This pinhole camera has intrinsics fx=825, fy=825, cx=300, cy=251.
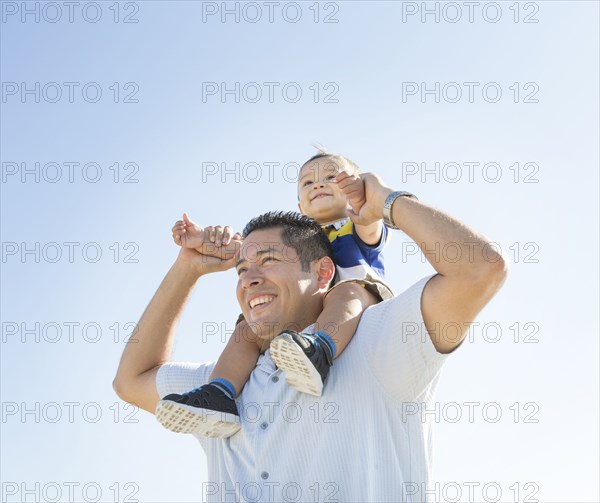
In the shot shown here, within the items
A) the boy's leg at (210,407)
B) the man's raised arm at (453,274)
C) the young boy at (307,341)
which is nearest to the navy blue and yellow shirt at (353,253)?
the young boy at (307,341)

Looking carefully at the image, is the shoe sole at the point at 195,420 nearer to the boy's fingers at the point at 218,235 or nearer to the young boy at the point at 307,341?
the young boy at the point at 307,341

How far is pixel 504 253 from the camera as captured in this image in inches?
156

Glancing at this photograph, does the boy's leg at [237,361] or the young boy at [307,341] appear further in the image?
the boy's leg at [237,361]

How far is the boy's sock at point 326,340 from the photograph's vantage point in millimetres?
4295

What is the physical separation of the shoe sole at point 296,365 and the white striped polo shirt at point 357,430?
8 centimetres

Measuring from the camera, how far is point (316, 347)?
166 inches

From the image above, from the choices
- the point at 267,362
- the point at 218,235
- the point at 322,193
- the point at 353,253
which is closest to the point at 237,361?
the point at 267,362

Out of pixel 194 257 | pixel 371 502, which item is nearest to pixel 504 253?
pixel 371 502

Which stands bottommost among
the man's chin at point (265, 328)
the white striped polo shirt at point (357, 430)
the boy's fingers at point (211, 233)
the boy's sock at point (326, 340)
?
the white striped polo shirt at point (357, 430)

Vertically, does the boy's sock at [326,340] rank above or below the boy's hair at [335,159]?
below

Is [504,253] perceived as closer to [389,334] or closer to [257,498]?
→ [389,334]

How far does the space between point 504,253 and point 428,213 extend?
1.42ft

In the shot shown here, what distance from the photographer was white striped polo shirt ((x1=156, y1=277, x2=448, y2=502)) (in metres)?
4.02

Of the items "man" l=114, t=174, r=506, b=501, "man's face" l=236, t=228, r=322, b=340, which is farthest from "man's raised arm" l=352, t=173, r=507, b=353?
"man's face" l=236, t=228, r=322, b=340
